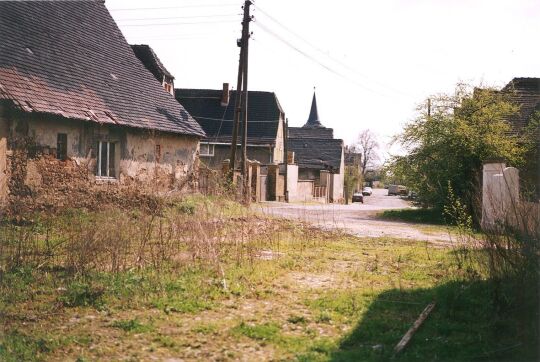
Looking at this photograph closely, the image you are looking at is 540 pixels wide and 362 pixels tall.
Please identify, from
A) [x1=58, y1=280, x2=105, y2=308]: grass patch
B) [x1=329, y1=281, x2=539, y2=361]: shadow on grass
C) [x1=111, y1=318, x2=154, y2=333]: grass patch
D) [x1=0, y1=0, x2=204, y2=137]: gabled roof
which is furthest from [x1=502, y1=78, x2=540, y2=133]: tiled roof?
[x1=111, y1=318, x2=154, y2=333]: grass patch

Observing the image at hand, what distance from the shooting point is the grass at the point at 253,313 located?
17.9ft

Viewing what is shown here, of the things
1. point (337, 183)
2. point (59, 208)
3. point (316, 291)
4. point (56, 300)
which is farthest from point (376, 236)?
point (337, 183)

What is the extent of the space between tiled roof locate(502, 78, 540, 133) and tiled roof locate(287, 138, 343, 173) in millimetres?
22002

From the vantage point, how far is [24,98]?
1401 centimetres

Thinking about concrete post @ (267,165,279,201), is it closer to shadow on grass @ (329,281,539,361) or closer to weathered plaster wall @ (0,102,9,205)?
weathered plaster wall @ (0,102,9,205)

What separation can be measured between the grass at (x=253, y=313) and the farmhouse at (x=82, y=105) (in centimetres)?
514

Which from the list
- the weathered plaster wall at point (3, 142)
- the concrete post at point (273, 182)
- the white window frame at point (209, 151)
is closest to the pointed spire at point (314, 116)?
the white window frame at point (209, 151)

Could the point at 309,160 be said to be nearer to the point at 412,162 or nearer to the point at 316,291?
the point at 412,162

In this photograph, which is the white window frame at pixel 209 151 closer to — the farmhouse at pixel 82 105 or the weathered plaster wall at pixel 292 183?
the weathered plaster wall at pixel 292 183

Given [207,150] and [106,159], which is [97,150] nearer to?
[106,159]

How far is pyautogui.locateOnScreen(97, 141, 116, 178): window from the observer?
688 inches

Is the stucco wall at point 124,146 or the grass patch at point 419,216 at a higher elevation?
the stucco wall at point 124,146

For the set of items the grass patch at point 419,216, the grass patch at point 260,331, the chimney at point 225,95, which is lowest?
the grass patch at point 260,331

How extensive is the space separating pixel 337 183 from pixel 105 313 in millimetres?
42685
